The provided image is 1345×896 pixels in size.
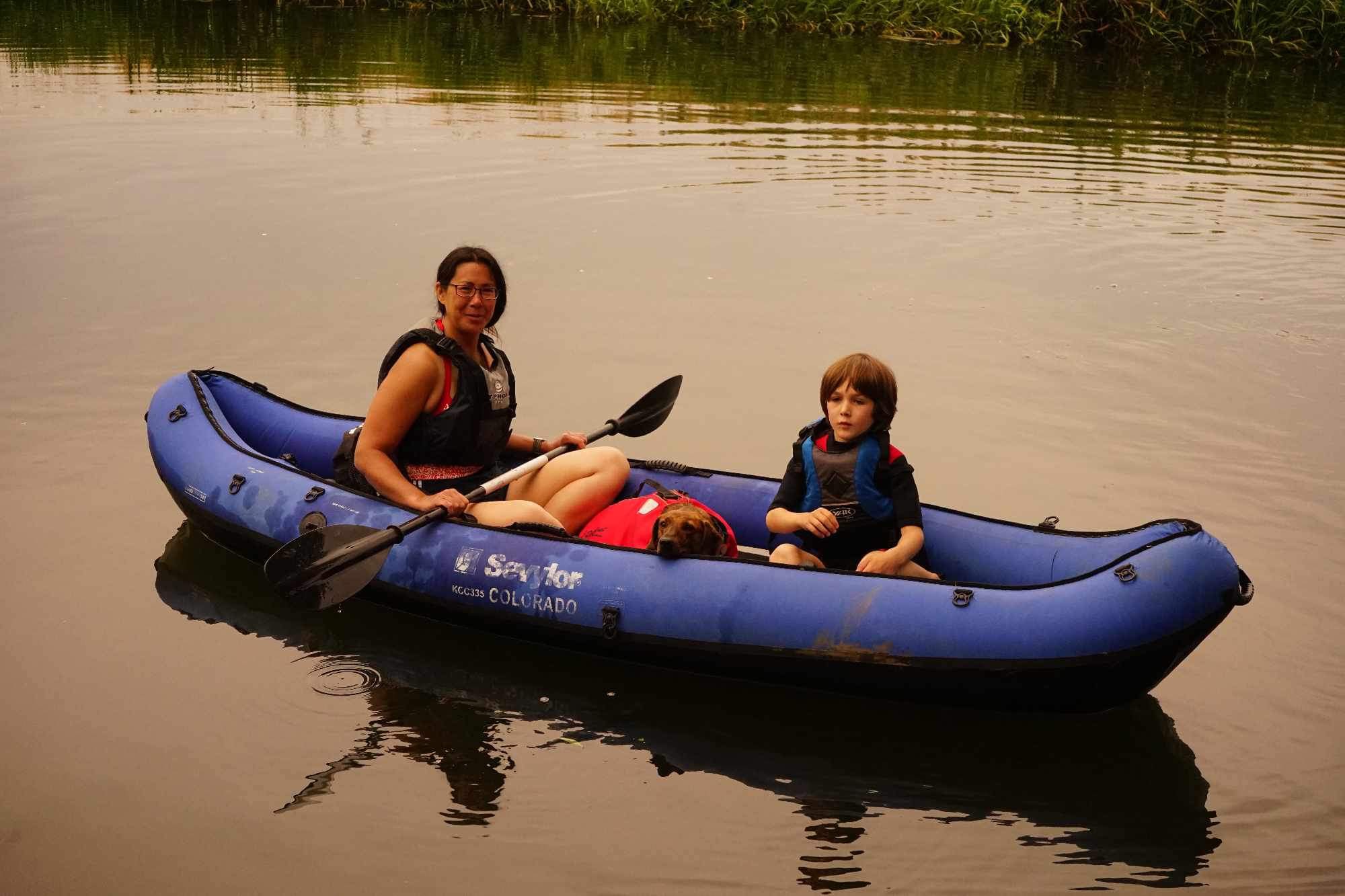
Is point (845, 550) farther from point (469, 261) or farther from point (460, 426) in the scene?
point (469, 261)

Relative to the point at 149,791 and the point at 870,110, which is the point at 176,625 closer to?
the point at 149,791

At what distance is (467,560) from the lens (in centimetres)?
477

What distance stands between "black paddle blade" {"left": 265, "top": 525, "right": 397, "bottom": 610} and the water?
288 millimetres

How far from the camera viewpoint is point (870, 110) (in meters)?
14.4

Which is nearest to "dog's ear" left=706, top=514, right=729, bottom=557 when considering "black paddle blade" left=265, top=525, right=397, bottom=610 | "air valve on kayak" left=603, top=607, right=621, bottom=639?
"air valve on kayak" left=603, top=607, right=621, bottom=639

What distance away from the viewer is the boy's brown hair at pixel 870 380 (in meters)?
4.62

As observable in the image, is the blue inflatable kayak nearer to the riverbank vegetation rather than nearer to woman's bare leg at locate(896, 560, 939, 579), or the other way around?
woman's bare leg at locate(896, 560, 939, 579)

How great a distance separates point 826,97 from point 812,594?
11494mm

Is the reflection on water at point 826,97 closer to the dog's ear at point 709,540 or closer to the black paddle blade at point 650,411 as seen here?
the black paddle blade at point 650,411

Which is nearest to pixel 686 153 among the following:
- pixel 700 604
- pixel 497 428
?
pixel 497 428

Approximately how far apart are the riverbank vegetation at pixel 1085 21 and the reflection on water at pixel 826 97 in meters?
0.43

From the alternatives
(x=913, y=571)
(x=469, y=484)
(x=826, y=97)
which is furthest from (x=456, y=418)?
(x=826, y=97)

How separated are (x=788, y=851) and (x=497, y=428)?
1.91m

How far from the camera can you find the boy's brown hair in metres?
4.62
